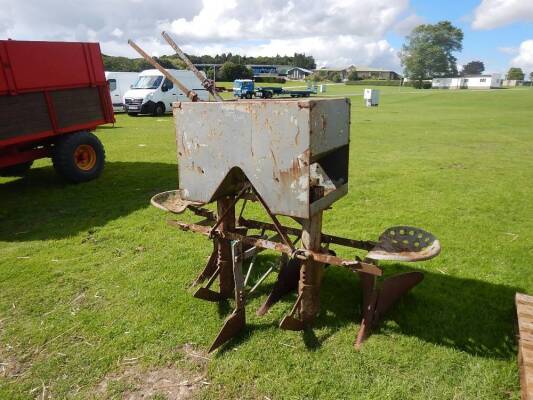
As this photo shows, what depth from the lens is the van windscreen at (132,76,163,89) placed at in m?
20.3

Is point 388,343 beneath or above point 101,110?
beneath

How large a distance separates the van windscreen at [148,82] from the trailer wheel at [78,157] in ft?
43.7

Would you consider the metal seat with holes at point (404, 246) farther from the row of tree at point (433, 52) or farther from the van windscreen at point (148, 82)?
the row of tree at point (433, 52)

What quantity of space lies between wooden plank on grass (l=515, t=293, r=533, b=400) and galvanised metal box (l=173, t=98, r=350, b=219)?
1.67 meters

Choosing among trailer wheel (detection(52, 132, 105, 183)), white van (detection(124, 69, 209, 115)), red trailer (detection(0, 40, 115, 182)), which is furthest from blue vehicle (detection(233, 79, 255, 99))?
trailer wheel (detection(52, 132, 105, 183))

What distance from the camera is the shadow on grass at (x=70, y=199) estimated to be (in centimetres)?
558

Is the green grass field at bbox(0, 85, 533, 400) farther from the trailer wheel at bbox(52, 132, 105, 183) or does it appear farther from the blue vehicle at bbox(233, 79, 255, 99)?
the blue vehicle at bbox(233, 79, 255, 99)

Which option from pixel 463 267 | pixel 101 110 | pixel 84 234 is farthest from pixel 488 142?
pixel 84 234

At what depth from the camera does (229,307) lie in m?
3.63

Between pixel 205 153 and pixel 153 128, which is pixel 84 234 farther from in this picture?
pixel 153 128

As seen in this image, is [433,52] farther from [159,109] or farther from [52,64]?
[52,64]

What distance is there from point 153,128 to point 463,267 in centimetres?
1377

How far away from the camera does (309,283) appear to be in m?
3.16

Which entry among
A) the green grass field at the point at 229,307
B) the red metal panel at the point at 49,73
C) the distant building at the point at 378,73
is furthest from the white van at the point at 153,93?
the distant building at the point at 378,73
